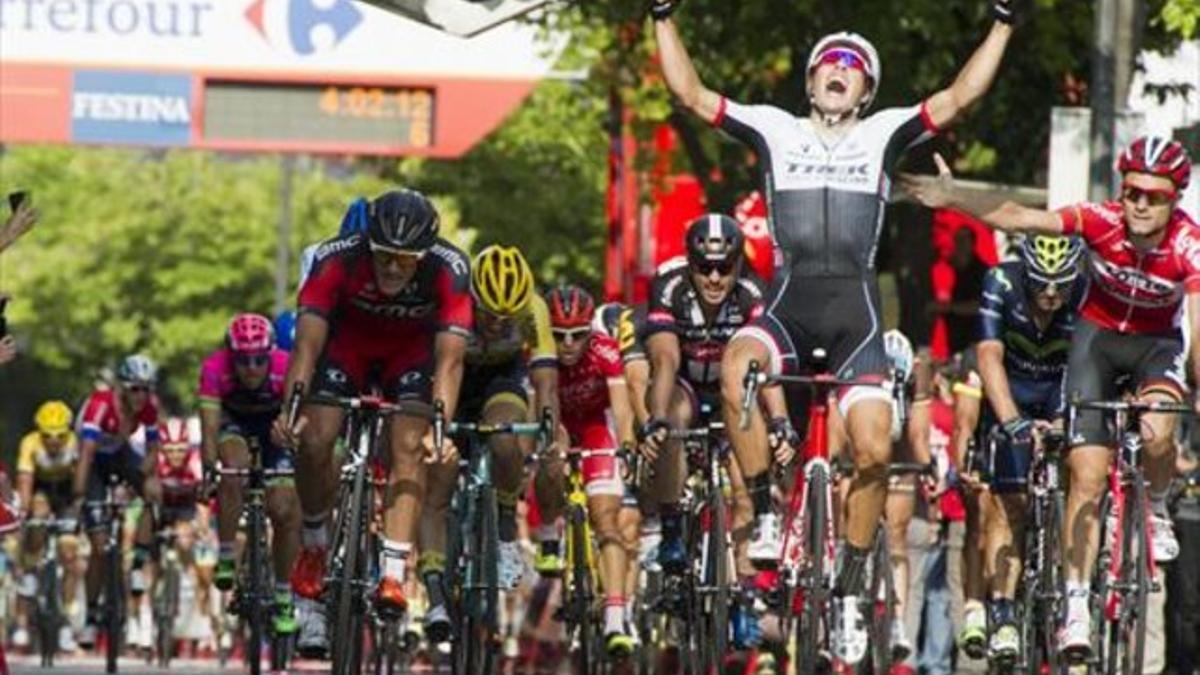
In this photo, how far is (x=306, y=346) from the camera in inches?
751

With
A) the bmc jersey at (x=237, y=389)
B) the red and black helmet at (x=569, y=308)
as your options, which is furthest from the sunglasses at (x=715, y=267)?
the bmc jersey at (x=237, y=389)

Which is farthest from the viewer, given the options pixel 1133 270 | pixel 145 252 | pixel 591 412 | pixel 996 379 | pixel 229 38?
pixel 145 252

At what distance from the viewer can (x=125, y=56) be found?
41469 millimetres

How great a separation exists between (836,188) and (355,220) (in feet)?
7.63

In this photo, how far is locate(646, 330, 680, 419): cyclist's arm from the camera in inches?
814

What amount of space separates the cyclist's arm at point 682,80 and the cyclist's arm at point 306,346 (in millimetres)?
1851

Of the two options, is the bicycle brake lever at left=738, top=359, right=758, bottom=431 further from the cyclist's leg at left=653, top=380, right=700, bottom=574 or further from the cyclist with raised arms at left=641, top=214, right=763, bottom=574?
the cyclist's leg at left=653, top=380, right=700, bottom=574

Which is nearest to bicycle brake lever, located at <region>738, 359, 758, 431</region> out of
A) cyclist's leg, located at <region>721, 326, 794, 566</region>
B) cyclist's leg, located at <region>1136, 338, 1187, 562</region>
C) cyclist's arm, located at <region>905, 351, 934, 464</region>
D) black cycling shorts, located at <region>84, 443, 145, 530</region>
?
cyclist's leg, located at <region>721, 326, 794, 566</region>

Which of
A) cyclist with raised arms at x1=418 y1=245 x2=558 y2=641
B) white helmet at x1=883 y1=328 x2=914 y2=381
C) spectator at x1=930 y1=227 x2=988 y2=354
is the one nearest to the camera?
cyclist with raised arms at x1=418 y1=245 x2=558 y2=641

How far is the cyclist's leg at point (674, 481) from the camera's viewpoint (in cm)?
2120

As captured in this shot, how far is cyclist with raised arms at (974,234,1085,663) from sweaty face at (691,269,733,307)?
1.26 meters

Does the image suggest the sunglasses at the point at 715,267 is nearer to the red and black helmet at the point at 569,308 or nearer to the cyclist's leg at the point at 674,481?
the cyclist's leg at the point at 674,481

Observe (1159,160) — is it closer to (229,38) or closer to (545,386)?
(545,386)

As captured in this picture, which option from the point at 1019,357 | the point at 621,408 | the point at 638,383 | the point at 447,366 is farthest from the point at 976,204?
the point at 621,408
